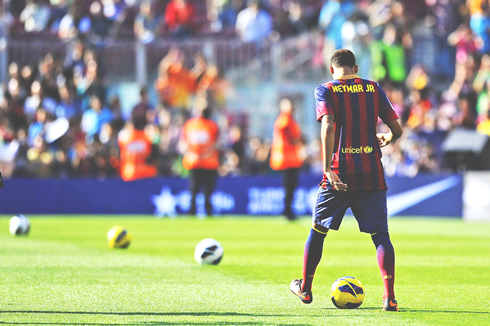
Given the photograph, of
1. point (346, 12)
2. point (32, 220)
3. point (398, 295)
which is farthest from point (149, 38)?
point (398, 295)

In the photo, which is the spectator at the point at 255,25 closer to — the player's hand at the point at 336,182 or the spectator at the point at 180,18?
the spectator at the point at 180,18

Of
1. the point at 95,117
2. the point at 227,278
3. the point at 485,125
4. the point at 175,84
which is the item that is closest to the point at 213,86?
the point at 175,84

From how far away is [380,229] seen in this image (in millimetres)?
6285

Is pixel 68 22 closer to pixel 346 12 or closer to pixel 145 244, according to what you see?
pixel 346 12

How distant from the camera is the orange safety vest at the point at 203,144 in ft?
57.8

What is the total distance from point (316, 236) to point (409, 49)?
16480 millimetres

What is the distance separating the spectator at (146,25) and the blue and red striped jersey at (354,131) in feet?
53.3

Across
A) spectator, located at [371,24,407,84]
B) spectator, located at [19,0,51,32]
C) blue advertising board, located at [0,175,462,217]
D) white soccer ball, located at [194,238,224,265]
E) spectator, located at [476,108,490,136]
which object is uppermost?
spectator, located at [19,0,51,32]

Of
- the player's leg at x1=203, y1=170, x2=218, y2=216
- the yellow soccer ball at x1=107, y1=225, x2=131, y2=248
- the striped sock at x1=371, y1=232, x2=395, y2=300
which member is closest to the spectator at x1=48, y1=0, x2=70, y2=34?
the player's leg at x1=203, y1=170, x2=218, y2=216

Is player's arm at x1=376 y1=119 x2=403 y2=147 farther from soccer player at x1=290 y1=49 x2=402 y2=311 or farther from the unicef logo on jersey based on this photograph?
the unicef logo on jersey

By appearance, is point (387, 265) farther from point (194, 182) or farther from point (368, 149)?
point (194, 182)

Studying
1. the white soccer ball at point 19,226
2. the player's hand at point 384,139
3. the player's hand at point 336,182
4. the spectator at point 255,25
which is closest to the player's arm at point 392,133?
the player's hand at point 384,139

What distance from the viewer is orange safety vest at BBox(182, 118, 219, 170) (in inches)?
694

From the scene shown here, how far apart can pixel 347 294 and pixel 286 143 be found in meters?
10.4
